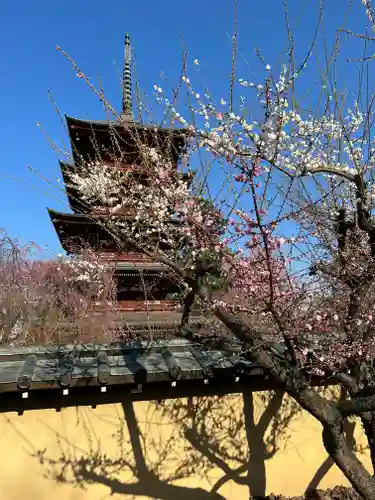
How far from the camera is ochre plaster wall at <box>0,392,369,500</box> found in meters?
3.87

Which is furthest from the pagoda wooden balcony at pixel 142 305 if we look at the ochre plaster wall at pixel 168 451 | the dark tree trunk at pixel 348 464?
the dark tree trunk at pixel 348 464

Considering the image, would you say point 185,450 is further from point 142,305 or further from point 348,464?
point 142,305

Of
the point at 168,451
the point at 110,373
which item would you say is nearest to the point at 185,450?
the point at 168,451

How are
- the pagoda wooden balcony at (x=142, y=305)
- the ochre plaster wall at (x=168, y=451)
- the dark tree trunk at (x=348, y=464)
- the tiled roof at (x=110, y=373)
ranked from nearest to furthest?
the dark tree trunk at (x=348, y=464) < the tiled roof at (x=110, y=373) < the ochre plaster wall at (x=168, y=451) < the pagoda wooden balcony at (x=142, y=305)

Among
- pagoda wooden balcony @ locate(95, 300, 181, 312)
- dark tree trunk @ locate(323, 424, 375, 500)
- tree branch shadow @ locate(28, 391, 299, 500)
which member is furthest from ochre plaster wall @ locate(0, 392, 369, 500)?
pagoda wooden balcony @ locate(95, 300, 181, 312)

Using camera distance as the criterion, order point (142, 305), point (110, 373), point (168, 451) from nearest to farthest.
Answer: point (110, 373) < point (168, 451) < point (142, 305)

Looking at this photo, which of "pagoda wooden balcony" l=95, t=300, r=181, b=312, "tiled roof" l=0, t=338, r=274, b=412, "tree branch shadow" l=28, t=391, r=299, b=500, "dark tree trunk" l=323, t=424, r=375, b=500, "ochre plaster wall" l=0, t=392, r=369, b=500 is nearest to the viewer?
"dark tree trunk" l=323, t=424, r=375, b=500

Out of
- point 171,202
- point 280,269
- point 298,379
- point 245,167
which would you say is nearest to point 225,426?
point 298,379

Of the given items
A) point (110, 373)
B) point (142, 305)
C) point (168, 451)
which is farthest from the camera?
point (142, 305)

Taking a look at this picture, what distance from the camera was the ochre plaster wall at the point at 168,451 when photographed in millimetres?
3865

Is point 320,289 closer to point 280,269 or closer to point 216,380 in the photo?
point 280,269

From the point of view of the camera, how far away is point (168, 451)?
4.24 metres

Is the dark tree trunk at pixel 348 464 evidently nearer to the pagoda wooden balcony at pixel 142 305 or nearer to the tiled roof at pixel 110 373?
the tiled roof at pixel 110 373

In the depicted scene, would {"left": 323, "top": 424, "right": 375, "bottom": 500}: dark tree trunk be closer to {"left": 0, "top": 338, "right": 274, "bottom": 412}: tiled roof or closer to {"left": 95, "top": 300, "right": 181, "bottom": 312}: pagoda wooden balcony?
{"left": 0, "top": 338, "right": 274, "bottom": 412}: tiled roof
